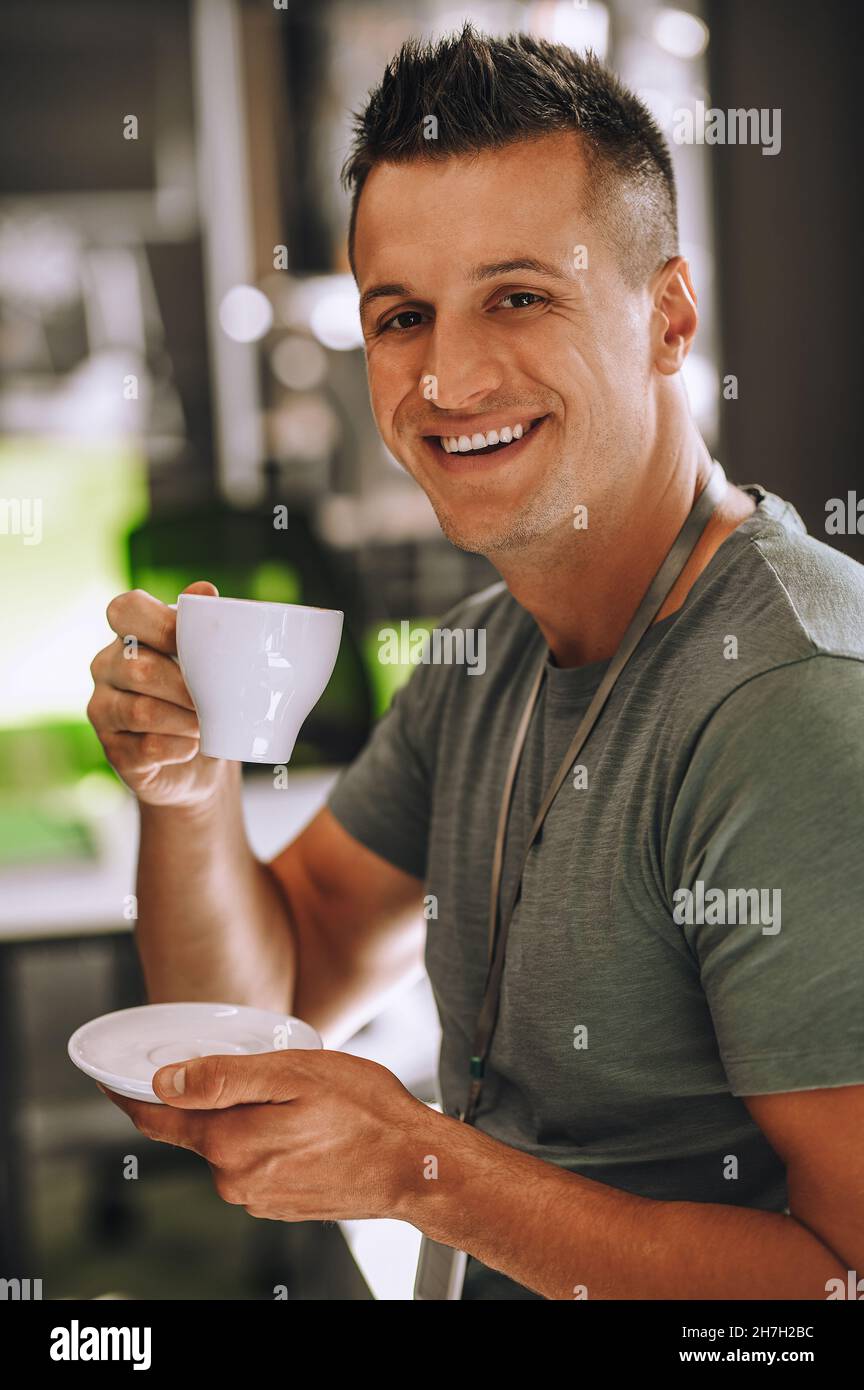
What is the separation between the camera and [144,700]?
1.01 metres

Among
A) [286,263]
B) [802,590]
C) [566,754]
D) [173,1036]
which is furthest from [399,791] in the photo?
[286,263]

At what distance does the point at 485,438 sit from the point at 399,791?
1.35 ft

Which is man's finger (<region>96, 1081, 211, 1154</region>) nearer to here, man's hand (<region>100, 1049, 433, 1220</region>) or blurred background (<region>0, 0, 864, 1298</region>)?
man's hand (<region>100, 1049, 433, 1220</region>)

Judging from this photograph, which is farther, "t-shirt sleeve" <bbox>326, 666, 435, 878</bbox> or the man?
"t-shirt sleeve" <bbox>326, 666, 435, 878</bbox>

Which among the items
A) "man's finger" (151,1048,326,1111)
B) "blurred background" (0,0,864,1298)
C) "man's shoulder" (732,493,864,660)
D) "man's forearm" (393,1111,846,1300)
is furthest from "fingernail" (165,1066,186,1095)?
"blurred background" (0,0,864,1298)

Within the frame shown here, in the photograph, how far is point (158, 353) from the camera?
10.8 feet

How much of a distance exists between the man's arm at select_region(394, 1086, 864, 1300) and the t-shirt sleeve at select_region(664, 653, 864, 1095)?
33mm

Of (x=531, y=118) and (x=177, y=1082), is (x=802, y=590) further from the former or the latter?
(x=177, y=1082)

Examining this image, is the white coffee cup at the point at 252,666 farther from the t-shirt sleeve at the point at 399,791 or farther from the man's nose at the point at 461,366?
the t-shirt sleeve at the point at 399,791

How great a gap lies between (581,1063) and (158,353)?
2.70 meters

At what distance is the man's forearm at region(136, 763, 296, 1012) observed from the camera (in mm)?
1153
